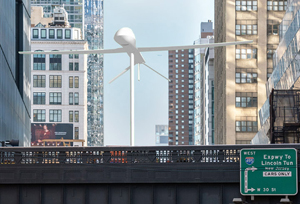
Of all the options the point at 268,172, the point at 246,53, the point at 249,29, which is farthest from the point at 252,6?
the point at 268,172

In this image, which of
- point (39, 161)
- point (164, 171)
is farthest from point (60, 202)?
point (164, 171)

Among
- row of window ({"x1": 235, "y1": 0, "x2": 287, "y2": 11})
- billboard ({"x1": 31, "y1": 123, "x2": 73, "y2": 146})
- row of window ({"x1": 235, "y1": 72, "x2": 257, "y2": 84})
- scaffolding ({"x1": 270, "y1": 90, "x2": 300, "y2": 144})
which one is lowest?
billboard ({"x1": 31, "y1": 123, "x2": 73, "y2": 146})

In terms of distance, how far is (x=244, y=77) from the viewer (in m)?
114

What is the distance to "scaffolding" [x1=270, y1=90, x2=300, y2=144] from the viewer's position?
57156mm

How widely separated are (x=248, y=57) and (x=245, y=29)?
5.17 meters

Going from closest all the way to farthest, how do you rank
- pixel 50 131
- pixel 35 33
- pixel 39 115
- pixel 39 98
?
pixel 50 131
pixel 39 115
pixel 39 98
pixel 35 33

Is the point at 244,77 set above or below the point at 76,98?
above

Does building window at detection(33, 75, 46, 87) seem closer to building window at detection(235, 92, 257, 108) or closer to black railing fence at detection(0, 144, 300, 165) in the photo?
building window at detection(235, 92, 257, 108)

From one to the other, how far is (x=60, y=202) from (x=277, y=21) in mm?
91460

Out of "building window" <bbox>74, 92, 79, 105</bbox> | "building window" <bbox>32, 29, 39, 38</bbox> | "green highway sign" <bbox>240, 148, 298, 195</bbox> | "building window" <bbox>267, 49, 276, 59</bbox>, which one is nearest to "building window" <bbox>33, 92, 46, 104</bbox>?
"building window" <bbox>74, 92, 79, 105</bbox>

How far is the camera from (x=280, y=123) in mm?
59844

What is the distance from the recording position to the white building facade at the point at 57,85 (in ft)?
636

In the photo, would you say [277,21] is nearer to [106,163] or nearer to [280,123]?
[280,123]

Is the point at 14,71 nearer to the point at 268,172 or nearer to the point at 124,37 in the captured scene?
the point at 124,37
